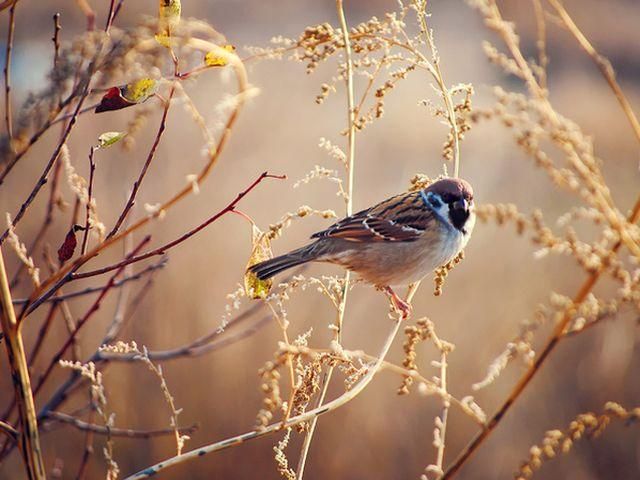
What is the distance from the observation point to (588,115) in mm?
10789

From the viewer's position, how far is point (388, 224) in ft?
8.98

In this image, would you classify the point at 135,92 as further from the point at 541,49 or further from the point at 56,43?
the point at 541,49

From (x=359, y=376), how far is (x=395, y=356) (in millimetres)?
4516

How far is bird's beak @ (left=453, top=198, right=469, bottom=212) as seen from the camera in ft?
7.54

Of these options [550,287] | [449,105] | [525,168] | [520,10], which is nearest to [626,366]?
[550,287]

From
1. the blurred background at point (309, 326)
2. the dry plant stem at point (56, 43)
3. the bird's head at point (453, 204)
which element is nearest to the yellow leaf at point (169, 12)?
the dry plant stem at point (56, 43)

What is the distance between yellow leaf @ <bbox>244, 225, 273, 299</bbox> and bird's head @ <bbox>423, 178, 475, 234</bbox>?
3.09 ft

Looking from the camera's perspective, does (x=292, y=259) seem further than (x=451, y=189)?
Yes

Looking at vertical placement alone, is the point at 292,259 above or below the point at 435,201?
below

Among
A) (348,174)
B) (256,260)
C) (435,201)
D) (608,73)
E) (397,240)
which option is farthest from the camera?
(397,240)

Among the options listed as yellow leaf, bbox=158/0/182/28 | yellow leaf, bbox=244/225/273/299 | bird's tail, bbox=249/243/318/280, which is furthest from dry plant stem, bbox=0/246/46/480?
bird's tail, bbox=249/243/318/280

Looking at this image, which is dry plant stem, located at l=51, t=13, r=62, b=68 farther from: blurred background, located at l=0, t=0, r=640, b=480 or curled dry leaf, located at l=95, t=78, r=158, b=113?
blurred background, located at l=0, t=0, r=640, b=480

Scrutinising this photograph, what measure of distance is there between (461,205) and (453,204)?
0.05 metres

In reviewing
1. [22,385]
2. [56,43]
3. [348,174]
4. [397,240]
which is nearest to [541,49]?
[348,174]
